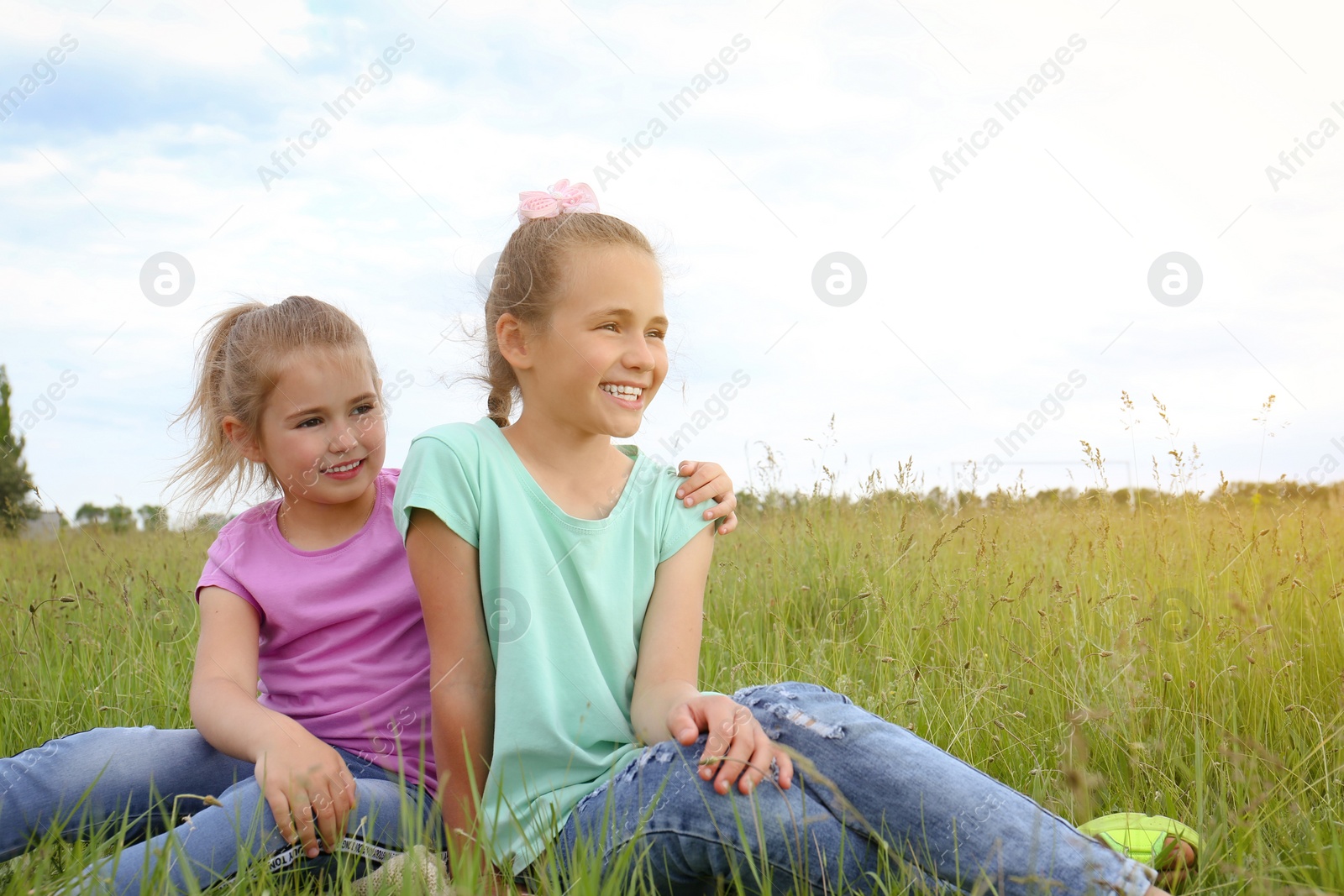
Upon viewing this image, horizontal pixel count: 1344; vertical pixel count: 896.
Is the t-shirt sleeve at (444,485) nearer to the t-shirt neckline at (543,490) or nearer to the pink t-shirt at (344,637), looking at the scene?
the t-shirt neckline at (543,490)

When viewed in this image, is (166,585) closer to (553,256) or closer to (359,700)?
(359,700)

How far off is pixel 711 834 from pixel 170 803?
1.36 metres

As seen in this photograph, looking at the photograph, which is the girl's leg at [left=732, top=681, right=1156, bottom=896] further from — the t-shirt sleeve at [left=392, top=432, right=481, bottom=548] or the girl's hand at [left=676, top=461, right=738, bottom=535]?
the t-shirt sleeve at [left=392, top=432, right=481, bottom=548]

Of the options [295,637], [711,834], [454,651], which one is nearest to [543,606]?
[454,651]

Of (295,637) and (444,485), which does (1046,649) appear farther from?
(295,637)

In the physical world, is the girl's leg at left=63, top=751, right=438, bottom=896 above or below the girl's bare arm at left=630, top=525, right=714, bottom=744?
below

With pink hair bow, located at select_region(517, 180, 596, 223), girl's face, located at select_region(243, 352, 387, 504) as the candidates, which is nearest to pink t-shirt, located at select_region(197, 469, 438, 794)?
girl's face, located at select_region(243, 352, 387, 504)

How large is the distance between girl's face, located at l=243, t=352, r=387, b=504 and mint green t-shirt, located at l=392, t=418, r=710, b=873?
28 centimetres

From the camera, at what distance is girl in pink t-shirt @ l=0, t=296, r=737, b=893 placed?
219cm

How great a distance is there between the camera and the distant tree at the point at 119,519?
7172 millimetres

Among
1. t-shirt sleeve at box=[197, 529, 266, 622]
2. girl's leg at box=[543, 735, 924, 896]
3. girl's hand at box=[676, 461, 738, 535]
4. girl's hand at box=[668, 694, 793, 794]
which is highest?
girl's hand at box=[676, 461, 738, 535]

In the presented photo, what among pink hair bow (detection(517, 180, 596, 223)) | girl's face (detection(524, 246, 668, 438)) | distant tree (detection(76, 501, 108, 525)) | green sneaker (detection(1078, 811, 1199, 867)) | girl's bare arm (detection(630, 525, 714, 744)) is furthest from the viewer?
distant tree (detection(76, 501, 108, 525))

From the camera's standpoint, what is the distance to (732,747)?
69.9 inches

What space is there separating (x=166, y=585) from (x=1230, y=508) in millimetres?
4692
